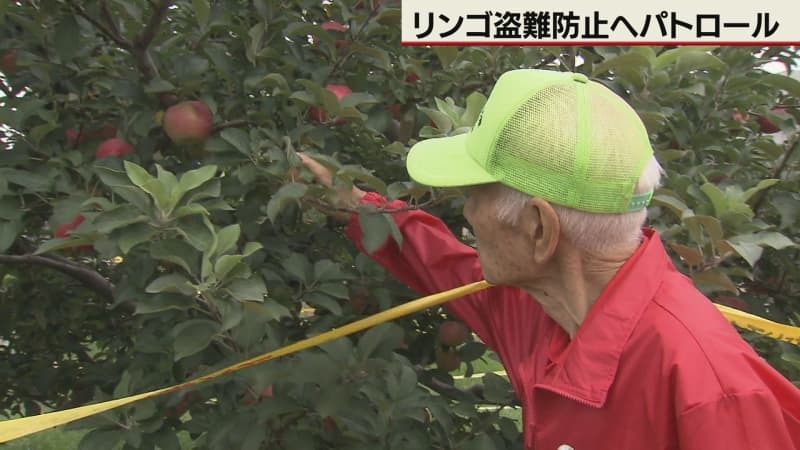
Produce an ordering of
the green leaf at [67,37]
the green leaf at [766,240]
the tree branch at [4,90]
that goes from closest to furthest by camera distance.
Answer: the green leaf at [766,240] < the green leaf at [67,37] < the tree branch at [4,90]

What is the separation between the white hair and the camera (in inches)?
54.7

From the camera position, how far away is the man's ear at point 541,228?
1.38 metres

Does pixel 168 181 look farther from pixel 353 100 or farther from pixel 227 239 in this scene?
pixel 353 100

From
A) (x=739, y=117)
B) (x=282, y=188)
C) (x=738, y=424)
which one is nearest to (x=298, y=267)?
(x=282, y=188)

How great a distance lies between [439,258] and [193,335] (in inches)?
A: 21.0

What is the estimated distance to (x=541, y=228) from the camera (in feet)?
4.64

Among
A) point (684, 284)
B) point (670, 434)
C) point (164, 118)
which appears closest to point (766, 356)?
point (684, 284)

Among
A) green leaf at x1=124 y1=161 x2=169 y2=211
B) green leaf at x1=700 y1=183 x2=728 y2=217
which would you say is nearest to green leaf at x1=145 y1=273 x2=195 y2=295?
green leaf at x1=124 y1=161 x2=169 y2=211

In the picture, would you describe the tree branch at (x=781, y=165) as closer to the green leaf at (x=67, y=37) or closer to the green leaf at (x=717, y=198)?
the green leaf at (x=717, y=198)

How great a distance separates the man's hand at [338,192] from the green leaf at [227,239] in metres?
0.26

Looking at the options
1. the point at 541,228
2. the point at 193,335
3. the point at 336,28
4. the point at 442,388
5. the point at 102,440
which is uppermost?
the point at 336,28

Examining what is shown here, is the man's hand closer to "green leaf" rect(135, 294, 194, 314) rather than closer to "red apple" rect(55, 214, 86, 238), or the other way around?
"green leaf" rect(135, 294, 194, 314)

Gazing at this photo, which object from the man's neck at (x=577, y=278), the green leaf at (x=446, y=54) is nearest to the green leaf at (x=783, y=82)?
the green leaf at (x=446, y=54)

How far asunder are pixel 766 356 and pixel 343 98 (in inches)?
43.2
